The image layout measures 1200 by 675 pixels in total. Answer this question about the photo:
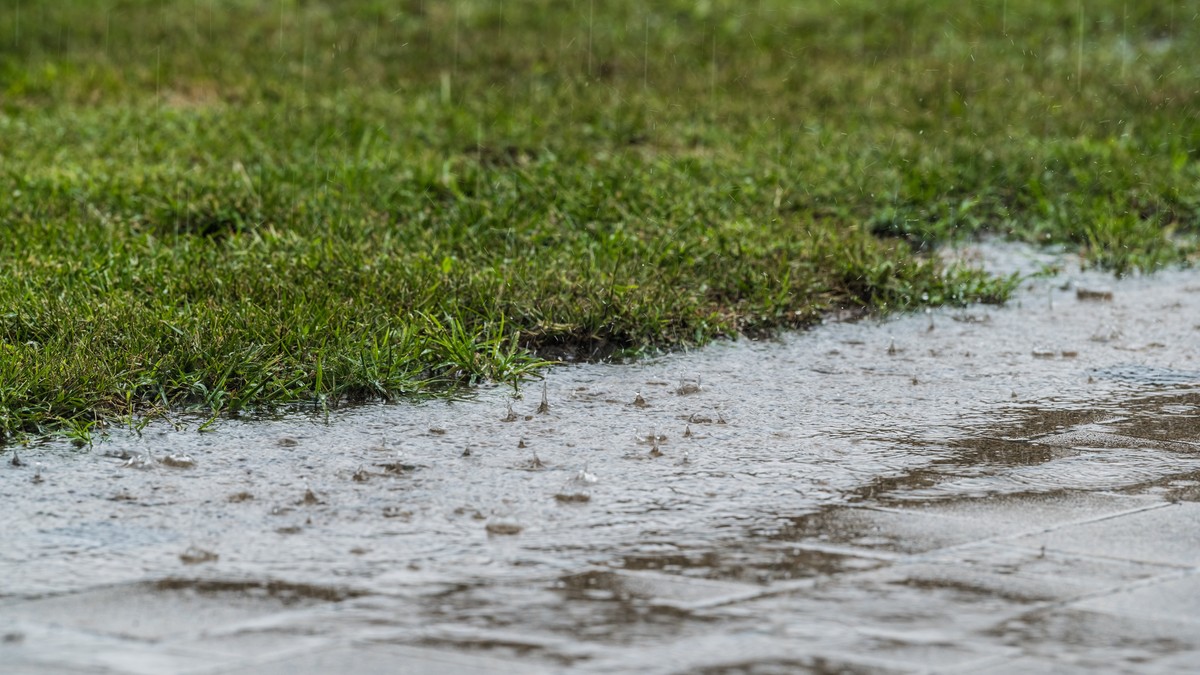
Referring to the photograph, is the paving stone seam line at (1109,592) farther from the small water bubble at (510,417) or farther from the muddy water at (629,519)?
the small water bubble at (510,417)

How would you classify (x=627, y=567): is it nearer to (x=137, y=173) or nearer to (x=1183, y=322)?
(x=1183, y=322)

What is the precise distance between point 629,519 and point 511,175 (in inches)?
175

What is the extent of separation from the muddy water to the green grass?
39cm

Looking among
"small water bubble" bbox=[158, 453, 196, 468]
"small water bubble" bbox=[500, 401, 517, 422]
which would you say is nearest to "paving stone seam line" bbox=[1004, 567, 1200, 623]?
"small water bubble" bbox=[500, 401, 517, 422]

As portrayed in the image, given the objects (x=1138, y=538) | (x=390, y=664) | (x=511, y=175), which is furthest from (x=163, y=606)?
(x=511, y=175)

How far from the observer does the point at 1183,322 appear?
6.11 metres

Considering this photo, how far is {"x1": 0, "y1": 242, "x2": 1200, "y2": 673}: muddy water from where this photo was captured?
278 cm

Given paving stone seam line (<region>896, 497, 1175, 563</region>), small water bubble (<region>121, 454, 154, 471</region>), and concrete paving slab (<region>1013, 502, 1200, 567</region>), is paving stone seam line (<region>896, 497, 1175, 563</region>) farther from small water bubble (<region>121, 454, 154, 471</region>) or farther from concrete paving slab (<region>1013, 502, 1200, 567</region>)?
small water bubble (<region>121, 454, 154, 471</region>)

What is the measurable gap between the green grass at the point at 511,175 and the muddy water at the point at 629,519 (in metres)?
0.39

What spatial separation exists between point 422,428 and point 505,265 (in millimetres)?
1719

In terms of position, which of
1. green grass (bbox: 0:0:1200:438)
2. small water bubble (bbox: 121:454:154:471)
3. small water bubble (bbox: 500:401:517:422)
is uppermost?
green grass (bbox: 0:0:1200:438)

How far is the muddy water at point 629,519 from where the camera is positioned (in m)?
2.78

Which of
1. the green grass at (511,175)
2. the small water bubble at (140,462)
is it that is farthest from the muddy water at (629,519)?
the green grass at (511,175)

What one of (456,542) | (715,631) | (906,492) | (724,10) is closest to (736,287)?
(906,492)
